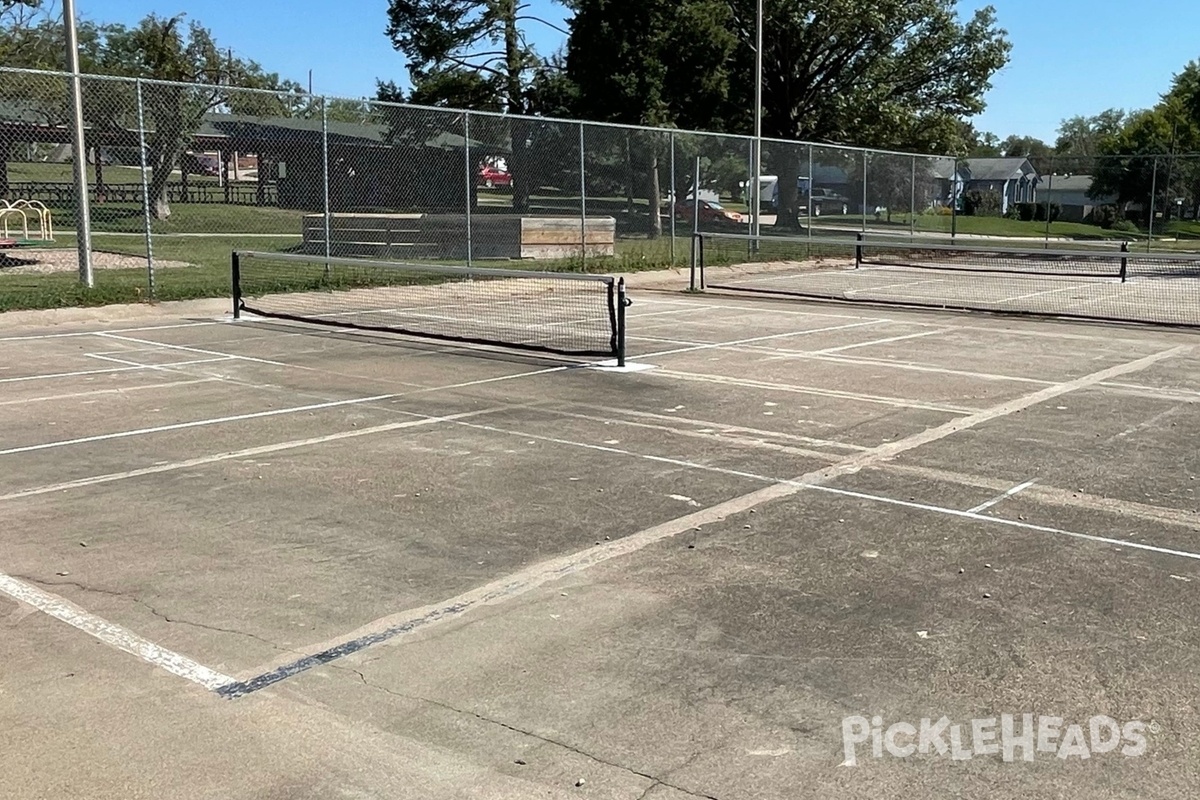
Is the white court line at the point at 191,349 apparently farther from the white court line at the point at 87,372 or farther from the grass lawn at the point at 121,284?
the grass lawn at the point at 121,284

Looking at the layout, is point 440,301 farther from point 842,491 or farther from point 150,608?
point 150,608

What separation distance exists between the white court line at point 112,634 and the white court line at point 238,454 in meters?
1.62

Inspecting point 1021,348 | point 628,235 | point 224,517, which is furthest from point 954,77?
point 224,517

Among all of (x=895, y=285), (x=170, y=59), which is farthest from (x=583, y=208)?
(x=170, y=59)

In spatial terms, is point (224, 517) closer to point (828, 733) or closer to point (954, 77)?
point (828, 733)

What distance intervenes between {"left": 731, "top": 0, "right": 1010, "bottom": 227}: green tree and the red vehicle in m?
16.9

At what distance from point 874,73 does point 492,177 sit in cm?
2264

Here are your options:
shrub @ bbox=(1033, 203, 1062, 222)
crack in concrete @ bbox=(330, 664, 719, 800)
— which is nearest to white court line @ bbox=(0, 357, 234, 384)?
crack in concrete @ bbox=(330, 664, 719, 800)

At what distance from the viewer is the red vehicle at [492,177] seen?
2298 centimetres

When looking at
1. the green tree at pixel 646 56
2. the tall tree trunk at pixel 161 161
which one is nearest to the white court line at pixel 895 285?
the green tree at pixel 646 56

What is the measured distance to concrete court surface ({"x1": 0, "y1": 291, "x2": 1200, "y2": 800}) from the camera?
Answer: 362 cm

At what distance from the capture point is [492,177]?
23.6m

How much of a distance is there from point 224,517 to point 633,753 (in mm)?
3480

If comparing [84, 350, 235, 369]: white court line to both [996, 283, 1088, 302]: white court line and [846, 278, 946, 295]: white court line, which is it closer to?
[846, 278, 946, 295]: white court line
